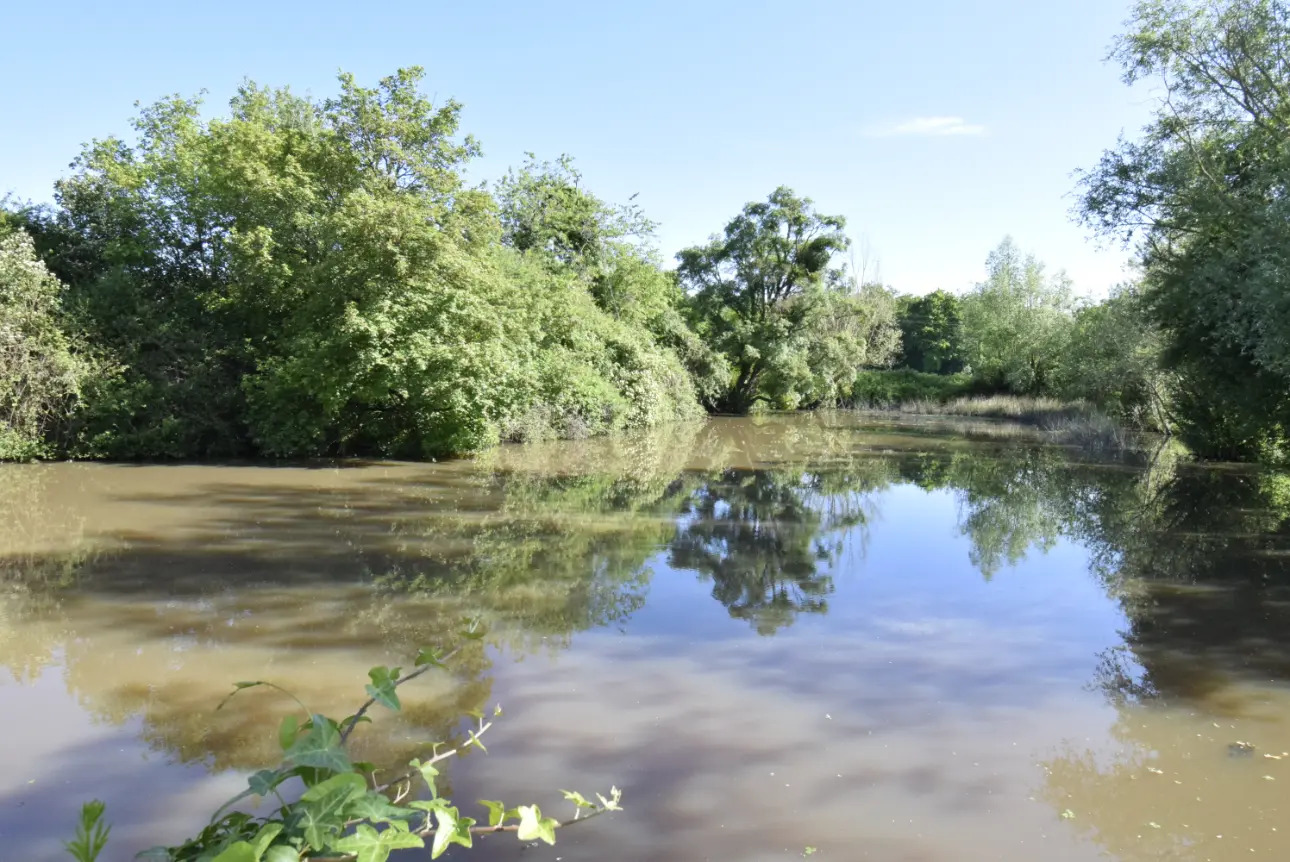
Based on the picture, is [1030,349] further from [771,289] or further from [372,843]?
[372,843]

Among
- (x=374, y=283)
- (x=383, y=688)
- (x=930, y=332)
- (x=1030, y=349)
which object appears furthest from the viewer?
(x=930, y=332)

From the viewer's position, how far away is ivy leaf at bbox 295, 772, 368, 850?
68.4 inches

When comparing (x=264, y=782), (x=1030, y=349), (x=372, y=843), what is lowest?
(x=372, y=843)

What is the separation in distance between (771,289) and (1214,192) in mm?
20928

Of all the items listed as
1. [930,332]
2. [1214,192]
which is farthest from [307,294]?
[930,332]

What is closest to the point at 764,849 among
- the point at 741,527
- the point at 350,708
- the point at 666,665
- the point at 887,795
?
the point at 887,795

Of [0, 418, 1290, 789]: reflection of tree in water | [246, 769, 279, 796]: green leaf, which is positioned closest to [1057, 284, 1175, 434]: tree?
[0, 418, 1290, 789]: reflection of tree in water

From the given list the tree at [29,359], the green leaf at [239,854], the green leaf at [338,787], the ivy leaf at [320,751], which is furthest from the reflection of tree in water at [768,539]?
the tree at [29,359]

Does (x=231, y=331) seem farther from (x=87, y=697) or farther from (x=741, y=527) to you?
(x=87, y=697)

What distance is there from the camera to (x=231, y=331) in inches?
725

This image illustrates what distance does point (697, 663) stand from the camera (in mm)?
5949

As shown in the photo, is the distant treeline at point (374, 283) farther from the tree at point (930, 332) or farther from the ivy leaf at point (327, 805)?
the tree at point (930, 332)

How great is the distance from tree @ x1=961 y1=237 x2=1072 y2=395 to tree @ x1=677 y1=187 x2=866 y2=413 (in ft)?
24.5

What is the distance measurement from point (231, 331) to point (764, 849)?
59.3 feet
